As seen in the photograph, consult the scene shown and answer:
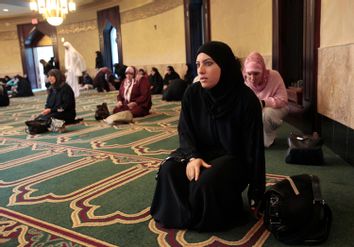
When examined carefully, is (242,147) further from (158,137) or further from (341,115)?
(158,137)

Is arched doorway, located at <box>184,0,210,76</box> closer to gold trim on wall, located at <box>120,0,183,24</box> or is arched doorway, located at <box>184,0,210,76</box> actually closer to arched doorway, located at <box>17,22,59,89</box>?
gold trim on wall, located at <box>120,0,183,24</box>

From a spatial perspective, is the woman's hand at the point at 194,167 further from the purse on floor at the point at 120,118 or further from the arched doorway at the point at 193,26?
the arched doorway at the point at 193,26

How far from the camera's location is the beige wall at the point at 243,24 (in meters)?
5.40

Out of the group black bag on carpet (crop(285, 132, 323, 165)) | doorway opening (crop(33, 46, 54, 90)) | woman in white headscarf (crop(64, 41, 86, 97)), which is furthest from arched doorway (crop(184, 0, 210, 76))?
doorway opening (crop(33, 46, 54, 90))

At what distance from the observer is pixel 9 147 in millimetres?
3801

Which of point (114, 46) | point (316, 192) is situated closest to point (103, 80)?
point (114, 46)

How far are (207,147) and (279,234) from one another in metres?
0.56

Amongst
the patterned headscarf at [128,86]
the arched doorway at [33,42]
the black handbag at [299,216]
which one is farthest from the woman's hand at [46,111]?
the arched doorway at [33,42]

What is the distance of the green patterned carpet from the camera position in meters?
1.63

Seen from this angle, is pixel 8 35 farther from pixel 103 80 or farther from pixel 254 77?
pixel 254 77

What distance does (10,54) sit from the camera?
15578 mm

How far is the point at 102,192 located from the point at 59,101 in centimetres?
304

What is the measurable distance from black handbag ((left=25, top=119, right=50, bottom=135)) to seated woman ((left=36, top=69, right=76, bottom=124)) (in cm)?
25

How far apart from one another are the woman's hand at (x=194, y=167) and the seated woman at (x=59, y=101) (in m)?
3.63
